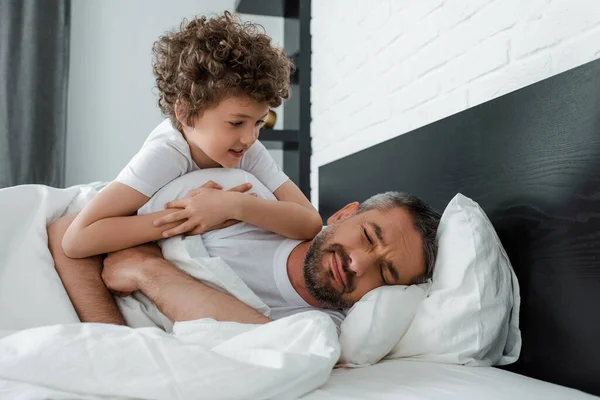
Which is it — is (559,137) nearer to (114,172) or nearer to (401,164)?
(401,164)

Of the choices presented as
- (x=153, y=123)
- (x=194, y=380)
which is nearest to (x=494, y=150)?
(x=194, y=380)

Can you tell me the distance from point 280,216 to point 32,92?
7.75ft

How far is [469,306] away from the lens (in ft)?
3.86

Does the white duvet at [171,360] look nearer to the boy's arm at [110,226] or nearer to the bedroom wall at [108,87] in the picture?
the boy's arm at [110,226]

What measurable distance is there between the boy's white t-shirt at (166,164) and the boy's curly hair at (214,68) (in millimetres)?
69

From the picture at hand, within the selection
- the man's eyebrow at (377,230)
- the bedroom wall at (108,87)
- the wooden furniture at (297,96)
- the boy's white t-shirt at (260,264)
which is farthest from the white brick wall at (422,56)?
the bedroom wall at (108,87)

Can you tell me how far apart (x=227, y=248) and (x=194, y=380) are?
2.29 feet

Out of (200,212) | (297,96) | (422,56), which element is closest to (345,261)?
(200,212)

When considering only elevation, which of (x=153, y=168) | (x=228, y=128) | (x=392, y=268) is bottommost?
(x=392, y=268)

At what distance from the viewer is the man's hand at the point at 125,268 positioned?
1376mm

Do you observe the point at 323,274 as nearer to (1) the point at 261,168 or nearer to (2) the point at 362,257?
(2) the point at 362,257

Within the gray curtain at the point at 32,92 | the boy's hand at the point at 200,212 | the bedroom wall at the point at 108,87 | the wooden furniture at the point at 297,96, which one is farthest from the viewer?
the bedroom wall at the point at 108,87

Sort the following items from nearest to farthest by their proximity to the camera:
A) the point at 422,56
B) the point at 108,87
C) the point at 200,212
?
the point at 200,212 < the point at 422,56 < the point at 108,87

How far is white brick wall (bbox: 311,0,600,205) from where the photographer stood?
4.35ft
